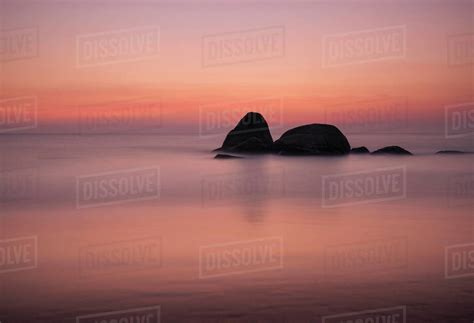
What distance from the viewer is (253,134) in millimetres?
54031

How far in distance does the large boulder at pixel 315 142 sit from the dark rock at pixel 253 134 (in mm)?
1409

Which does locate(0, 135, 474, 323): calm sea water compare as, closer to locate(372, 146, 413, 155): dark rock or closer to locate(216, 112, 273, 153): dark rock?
locate(216, 112, 273, 153): dark rock

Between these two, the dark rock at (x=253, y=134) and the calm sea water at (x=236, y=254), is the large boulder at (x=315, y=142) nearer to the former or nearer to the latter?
the dark rock at (x=253, y=134)

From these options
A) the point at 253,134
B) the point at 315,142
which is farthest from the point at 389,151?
the point at 253,134

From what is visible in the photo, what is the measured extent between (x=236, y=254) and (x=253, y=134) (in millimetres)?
41657

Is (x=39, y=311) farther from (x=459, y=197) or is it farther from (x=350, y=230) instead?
(x=459, y=197)

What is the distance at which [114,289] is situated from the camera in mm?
9633

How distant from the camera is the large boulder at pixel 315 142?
168ft

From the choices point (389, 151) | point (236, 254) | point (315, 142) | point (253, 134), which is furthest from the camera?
point (389, 151)

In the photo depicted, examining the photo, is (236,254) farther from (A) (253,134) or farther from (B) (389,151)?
(B) (389,151)

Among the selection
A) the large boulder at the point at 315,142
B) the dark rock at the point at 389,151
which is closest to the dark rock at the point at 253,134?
the large boulder at the point at 315,142

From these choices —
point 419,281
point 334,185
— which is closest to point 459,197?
point 334,185

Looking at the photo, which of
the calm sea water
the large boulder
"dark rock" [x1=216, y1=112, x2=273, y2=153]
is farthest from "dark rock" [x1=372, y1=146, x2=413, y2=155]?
the calm sea water

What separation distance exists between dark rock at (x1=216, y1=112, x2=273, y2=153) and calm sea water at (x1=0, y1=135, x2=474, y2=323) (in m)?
25.7
